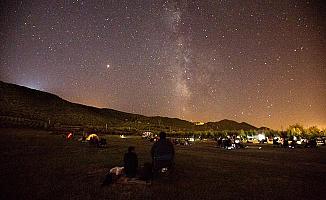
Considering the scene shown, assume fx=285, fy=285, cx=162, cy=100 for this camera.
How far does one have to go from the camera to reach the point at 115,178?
37.7 feet

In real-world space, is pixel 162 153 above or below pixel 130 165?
above

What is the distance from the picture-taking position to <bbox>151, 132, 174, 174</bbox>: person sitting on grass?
13.1 m

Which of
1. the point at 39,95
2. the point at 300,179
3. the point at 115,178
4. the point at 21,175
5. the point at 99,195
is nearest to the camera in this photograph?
the point at 99,195

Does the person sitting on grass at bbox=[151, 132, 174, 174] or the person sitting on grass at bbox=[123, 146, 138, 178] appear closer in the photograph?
the person sitting on grass at bbox=[123, 146, 138, 178]

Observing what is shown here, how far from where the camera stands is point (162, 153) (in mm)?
13258

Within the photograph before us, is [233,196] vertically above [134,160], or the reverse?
[134,160]

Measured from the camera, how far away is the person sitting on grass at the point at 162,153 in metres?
13.1

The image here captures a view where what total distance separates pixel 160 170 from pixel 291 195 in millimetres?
6026

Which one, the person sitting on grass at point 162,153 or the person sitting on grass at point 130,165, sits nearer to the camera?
the person sitting on grass at point 130,165

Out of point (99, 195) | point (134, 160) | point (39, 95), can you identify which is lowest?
point (99, 195)

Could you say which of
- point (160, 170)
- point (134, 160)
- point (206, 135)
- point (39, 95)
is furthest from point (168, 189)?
point (39, 95)

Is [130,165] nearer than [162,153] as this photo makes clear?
Yes

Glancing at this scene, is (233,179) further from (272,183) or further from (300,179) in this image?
(300,179)

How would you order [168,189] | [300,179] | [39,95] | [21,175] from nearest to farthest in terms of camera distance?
[168,189] < [21,175] < [300,179] < [39,95]
